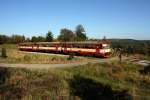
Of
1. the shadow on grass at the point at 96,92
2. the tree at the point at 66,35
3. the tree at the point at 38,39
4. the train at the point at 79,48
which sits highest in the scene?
the tree at the point at 66,35

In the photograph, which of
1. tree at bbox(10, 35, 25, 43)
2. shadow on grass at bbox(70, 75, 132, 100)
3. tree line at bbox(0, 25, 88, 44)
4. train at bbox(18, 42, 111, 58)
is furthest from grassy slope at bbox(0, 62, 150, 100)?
tree at bbox(10, 35, 25, 43)

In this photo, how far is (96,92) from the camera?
13.6 meters

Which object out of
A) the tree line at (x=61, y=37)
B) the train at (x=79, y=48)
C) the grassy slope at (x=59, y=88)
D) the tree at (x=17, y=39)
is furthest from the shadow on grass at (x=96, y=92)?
the tree at (x=17, y=39)

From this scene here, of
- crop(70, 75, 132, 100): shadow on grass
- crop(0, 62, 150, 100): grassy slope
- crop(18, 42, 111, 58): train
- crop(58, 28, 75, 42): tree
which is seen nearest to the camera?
crop(0, 62, 150, 100): grassy slope

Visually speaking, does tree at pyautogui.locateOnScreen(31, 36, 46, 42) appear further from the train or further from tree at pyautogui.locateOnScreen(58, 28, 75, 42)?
the train

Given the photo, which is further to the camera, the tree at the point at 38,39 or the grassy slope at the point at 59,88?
the tree at the point at 38,39

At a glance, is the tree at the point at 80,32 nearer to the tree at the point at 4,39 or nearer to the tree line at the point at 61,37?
the tree line at the point at 61,37

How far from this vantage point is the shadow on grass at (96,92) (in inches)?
493

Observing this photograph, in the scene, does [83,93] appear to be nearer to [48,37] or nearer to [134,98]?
[134,98]

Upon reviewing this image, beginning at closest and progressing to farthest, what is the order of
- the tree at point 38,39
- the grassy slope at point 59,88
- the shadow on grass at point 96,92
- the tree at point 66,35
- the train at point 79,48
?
the grassy slope at point 59,88 < the shadow on grass at point 96,92 < the train at point 79,48 < the tree at point 38,39 < the tree at point 66,35

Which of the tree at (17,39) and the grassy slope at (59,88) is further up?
the tree at (17,39)

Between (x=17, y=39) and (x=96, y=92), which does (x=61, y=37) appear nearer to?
(x=17, y=39)

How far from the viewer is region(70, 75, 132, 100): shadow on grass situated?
1252cm

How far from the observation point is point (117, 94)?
43.6ft
